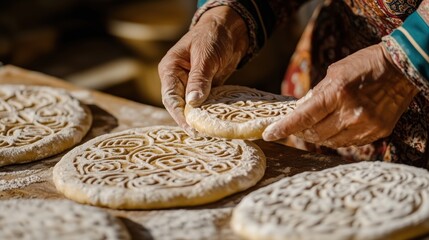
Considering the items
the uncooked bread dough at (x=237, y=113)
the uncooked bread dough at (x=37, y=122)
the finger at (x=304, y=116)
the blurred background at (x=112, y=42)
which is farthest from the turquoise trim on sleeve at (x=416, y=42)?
the blurred background at (x=112, y=42)

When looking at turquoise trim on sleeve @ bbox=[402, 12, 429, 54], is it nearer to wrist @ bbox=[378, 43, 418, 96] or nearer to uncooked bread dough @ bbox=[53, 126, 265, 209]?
wrist @ bbox=[378, 43, 418, 96]

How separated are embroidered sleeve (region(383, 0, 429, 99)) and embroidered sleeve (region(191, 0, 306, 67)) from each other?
0.75 meters

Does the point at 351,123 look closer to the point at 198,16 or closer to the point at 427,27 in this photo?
the point at 427,27

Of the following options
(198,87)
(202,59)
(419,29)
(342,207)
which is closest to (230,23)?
(202,59)

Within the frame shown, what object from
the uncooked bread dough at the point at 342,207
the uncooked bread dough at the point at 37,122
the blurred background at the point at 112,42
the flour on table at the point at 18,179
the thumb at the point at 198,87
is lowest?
the blurred background at the point at 112,42

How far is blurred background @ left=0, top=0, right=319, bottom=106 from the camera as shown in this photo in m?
5.07

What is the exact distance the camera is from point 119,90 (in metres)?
5.19

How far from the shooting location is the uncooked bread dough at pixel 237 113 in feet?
6.45

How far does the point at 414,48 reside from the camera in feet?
5.94

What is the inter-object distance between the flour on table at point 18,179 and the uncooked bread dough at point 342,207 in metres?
0.80

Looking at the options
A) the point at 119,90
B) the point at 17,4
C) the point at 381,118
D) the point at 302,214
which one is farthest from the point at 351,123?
the point at 17,4

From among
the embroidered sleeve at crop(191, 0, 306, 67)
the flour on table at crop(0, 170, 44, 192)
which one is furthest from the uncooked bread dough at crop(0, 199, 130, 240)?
the embroidered sleeve at crop(191, 0, 306, 67)

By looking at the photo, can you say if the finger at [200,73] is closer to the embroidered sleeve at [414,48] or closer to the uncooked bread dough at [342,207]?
the uncooked bread dough at [342,207]

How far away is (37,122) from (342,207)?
4.56ft
